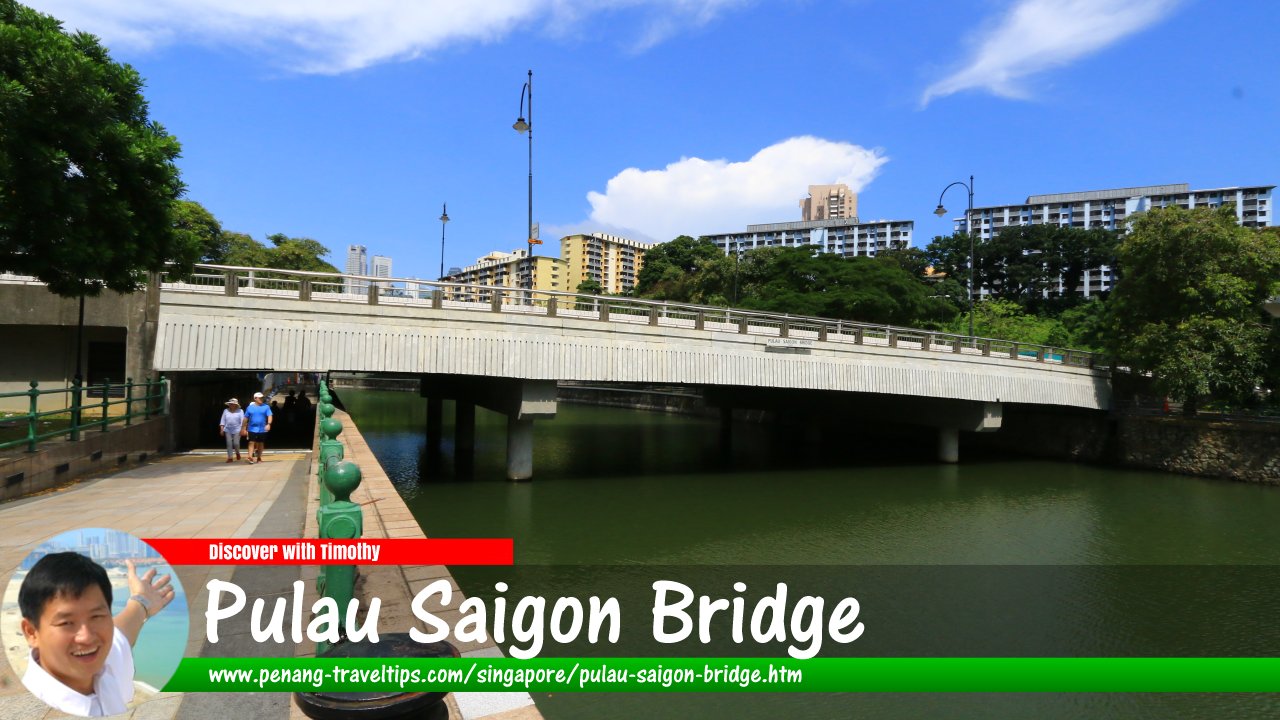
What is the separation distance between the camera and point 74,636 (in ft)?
6.54

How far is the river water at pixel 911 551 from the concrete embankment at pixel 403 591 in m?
2.69

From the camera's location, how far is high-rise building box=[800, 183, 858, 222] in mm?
183125

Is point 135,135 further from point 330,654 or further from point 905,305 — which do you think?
point 905,305

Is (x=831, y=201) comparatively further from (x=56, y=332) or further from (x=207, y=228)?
(x=56, y=332)

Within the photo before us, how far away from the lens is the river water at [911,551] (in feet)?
25.9

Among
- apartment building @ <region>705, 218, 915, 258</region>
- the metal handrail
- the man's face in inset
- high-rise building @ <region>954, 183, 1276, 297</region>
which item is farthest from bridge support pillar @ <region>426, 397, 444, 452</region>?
apartment building @ <region>705, 218, 915, 258</region>

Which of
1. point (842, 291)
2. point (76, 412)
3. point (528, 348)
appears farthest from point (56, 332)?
point (842, 291)

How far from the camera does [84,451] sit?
11117 mm

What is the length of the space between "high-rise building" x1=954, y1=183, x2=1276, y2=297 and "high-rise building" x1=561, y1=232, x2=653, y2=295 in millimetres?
65756

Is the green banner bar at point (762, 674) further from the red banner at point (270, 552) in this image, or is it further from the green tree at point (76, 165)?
the green tree at point (76, 165)

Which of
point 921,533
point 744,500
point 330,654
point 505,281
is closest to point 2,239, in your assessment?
point 330,654

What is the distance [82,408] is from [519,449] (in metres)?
11.3

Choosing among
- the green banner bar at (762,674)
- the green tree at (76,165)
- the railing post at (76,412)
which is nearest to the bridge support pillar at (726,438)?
the green tree at (76,165)

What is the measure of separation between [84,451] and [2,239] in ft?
12.9
